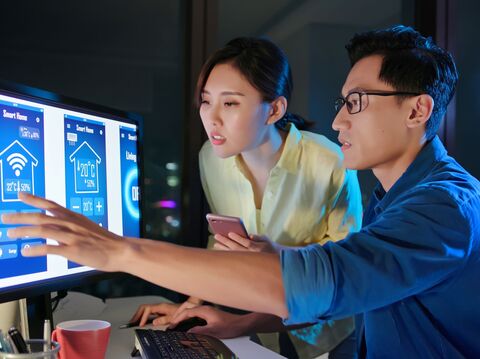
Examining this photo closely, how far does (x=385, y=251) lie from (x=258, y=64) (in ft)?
3.13

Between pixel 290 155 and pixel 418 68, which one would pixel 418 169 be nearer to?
pixel 418 68

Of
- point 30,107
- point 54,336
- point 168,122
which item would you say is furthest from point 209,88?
point 168,122

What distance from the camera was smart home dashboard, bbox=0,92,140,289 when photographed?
974 millimetres

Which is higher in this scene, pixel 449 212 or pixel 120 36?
pixel 120 36

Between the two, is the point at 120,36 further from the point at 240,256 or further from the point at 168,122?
the point at 240,256

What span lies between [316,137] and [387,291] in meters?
1.10

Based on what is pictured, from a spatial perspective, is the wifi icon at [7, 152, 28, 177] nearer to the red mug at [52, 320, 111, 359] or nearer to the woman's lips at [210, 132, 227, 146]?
the red mug at [52, 320, 111, 359]

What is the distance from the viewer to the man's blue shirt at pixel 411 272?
81 cm

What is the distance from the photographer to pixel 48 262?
109 centimetres

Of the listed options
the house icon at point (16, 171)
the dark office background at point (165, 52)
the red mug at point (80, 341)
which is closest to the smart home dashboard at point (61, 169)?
the house icon at point (16, 171)

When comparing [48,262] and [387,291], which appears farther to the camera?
[48,262]

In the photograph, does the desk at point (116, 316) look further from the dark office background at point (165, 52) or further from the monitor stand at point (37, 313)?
the dark office background at point (165, 52)

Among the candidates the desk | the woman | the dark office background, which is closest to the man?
the desk

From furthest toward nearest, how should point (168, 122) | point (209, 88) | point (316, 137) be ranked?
1. point (168, 122)
2. point (316, 137)
3. point (209, 88)
